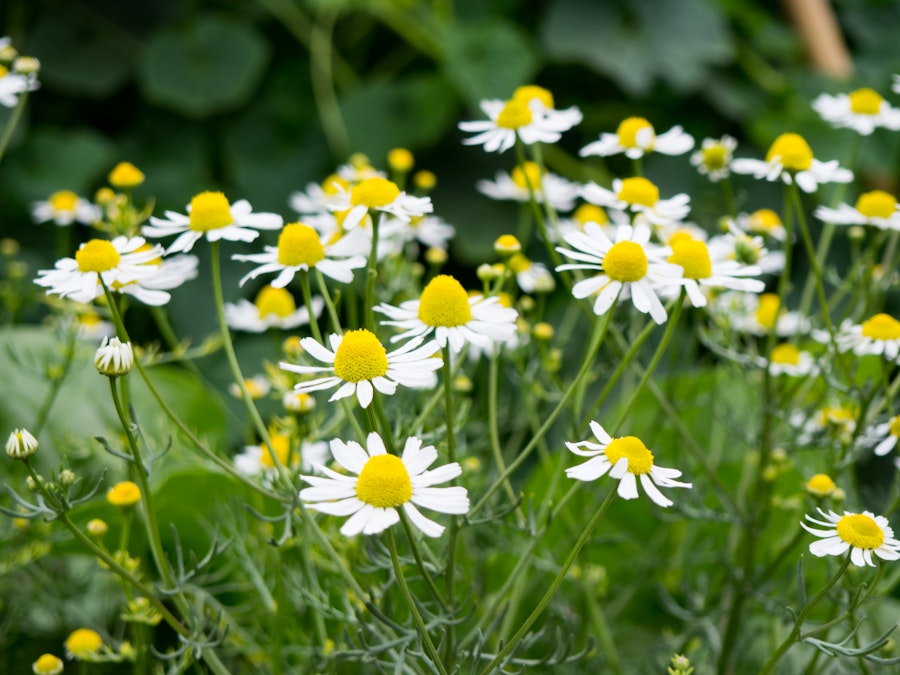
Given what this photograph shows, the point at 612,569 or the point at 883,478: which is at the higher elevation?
the point at 612,569

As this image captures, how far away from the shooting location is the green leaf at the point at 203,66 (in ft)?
4.30

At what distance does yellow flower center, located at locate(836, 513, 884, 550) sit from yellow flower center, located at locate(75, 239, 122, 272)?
13.5 inches

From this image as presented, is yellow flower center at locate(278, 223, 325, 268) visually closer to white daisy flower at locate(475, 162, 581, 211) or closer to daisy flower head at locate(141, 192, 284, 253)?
daisy flower head at locate(141, 192, 284, 253)

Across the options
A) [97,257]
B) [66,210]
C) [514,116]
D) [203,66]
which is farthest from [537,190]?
[203,66]

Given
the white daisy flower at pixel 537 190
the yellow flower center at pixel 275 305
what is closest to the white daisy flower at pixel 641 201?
the white daisy flower at pixel 537 190

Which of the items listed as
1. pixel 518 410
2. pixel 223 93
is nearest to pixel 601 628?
pixel 518 410

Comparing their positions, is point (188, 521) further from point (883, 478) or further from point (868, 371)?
point (883, 478)

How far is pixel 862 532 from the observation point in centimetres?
42

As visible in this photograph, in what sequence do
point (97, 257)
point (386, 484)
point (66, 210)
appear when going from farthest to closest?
point (66, 210) → point (97, 257) → point (386, 484)

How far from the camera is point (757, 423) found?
27.6 inches

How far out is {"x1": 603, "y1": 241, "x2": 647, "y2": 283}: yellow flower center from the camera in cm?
46

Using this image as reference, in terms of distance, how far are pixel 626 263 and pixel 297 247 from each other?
0.51 ft

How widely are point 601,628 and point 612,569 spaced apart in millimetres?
190

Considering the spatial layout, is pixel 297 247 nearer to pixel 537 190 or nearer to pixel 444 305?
pixel 444 305
